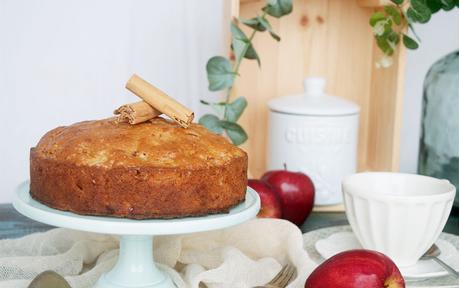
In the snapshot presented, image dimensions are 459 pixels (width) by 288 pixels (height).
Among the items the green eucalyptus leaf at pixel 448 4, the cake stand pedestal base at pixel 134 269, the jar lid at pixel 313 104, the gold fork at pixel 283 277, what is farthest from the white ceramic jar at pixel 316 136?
the cake stand pedestal base at pixel 134 269

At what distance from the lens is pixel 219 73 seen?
45.9 inches

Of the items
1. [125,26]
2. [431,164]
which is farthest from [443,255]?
[125,26]

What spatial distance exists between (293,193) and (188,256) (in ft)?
0.93

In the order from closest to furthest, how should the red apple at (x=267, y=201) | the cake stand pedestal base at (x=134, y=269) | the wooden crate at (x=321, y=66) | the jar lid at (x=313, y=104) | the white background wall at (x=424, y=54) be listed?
the cake stand pedestal base at (x=134, y=269)
the red apple at (x=267, y=201)
the jar lid at (x=313, y=104)
the wooden crate at (x=321, y=66)
the white background wall at (x=424, y=54)

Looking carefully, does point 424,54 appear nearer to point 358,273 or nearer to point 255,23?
point 255,23

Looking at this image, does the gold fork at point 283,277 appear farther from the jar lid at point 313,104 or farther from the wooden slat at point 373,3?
the wooden slat at point 373,3

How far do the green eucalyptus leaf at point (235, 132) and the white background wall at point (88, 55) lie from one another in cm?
32

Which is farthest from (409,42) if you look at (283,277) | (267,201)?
(283,277)

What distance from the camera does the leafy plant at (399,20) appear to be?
114 cm

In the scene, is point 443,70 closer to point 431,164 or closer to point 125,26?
point 431,164

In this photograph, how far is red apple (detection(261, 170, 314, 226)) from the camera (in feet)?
3.75

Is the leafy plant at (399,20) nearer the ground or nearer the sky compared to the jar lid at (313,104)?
nearer the sky

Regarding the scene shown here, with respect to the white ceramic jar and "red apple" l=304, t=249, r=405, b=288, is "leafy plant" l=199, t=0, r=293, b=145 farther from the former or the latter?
"red apple" l=304, t=249, r=405, b=288

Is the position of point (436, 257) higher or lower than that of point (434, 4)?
lower
